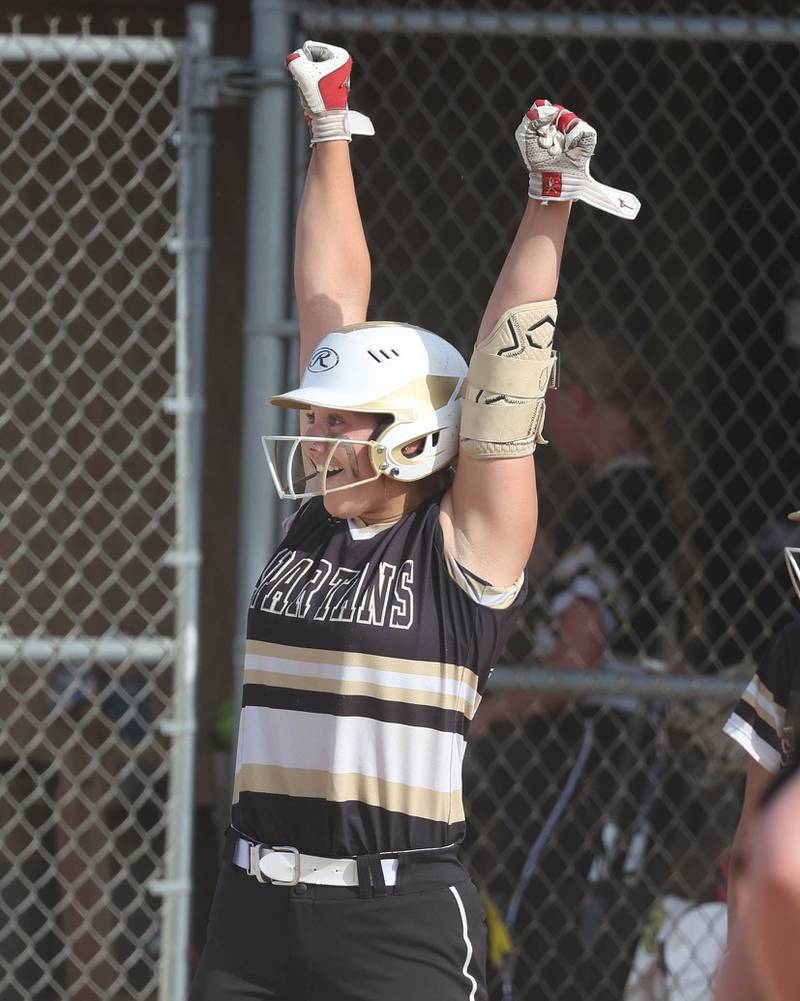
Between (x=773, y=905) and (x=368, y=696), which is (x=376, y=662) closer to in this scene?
(x=368, y=696)

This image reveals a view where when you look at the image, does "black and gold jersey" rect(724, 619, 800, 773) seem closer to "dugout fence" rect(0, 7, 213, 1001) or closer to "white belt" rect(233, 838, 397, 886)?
"white belt" rect(233, 838, 397, 886)

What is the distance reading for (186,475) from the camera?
3.36 m

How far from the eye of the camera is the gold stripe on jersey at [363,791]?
2342 mm

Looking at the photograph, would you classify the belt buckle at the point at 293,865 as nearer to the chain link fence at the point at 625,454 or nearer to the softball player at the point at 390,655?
the softball player at the point at 390,655

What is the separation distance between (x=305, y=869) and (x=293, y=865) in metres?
0.02

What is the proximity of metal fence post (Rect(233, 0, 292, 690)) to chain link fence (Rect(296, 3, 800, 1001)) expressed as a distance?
0.12m

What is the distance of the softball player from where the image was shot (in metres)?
2.31

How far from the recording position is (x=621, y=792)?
13.2ft

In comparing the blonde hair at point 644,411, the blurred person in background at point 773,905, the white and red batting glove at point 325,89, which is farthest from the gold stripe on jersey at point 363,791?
the blonde hair at point 644,411

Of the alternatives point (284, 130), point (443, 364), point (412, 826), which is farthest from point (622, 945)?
point (284, 130)


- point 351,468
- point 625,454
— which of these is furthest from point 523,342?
point 625,454

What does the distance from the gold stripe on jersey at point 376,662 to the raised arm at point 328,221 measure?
0.72 meters

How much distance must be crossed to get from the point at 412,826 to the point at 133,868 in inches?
127

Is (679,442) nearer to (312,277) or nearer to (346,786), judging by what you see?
(312,277)
